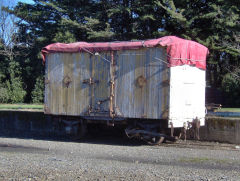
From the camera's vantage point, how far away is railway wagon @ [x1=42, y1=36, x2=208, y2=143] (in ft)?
44.1

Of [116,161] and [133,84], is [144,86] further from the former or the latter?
[116,161]

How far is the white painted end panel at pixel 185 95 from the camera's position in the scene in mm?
13391

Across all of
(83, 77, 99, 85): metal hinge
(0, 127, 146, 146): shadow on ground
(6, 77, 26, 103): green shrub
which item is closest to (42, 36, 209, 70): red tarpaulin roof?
(83, 77, 99, 85): metal hinge

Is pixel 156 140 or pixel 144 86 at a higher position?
pixel 144 86

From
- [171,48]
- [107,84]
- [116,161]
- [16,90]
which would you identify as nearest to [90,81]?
[107,84]

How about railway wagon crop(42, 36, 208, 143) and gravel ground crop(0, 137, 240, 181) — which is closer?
gravel ground crop(0, 137, 240, 181)

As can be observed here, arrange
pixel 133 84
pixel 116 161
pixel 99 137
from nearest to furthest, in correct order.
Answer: pixel 116 161
pixel 133 84
pixel 99 137

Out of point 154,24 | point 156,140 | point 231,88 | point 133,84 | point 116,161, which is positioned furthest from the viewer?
point 154,24

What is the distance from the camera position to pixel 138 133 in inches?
558

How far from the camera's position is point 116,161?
1072cm

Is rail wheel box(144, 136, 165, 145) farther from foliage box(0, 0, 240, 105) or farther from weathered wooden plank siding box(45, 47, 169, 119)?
foliage box(0, 0, 240, 105)

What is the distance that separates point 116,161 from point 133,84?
396 cm

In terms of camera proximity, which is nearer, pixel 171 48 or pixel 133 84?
pixel 171 48

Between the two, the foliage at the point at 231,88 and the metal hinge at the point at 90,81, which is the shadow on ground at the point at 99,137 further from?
the foliage at the point at 231,88
